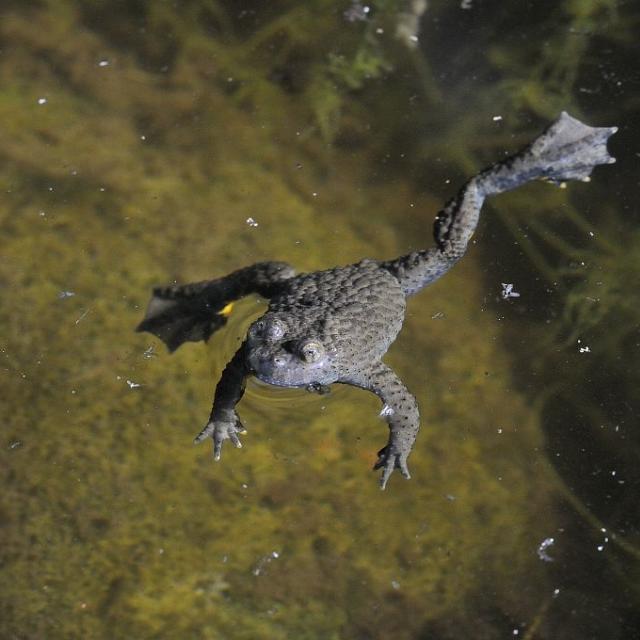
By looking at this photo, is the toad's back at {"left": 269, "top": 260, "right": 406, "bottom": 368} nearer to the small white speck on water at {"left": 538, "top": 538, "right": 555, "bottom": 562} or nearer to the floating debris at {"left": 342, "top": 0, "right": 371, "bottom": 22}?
the small white speck on water at {"left": 538, "top": 538, "right": 555, "bottom": 562}

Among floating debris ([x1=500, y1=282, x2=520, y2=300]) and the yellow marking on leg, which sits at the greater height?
floating debris ([x1=500, y1=282, x2=520, y2=300])

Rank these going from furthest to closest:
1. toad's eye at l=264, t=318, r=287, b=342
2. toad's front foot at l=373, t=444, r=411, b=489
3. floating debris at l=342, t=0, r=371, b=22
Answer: floating debris at l=342, t=0, r=371, b=22
toad's front foot at l=373, t=444, r=411, b=489
toad's eye at l=264, t=318, r=287, b=342

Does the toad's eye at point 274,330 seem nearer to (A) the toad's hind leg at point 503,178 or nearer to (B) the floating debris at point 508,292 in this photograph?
(A) the toad's hind leg at point 503,178

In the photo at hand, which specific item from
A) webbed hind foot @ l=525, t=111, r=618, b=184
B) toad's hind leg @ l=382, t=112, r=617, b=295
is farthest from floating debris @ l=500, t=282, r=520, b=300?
webbed hind foot @ l=525, t=111, r=618, b=184

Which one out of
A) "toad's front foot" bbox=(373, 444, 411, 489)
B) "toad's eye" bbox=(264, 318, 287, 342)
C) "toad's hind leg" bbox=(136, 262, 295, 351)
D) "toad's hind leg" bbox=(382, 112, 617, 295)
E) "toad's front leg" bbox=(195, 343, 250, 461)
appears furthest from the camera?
"toad's hind leg" bbox=(136, 262, 295, 351)

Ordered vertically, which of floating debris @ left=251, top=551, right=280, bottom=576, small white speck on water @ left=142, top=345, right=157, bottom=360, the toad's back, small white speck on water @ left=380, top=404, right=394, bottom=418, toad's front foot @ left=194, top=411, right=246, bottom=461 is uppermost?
the toad's back

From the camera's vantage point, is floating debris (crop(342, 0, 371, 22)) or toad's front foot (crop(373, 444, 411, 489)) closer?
toad's front foot (crop(373, 444, 411, 489))

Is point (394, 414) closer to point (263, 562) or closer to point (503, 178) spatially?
point (263, 562)

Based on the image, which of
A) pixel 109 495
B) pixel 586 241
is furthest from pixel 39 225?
pixel 586 241
